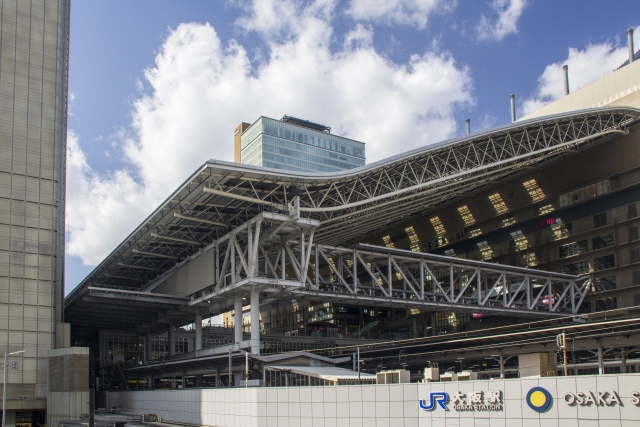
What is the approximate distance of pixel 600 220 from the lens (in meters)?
83.8

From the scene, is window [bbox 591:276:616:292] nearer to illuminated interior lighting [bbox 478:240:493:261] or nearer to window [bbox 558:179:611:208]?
window [bbox 558:179:611:208]

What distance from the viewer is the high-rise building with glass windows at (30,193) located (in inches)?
2205

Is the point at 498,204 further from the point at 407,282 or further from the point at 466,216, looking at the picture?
the point at 407,282

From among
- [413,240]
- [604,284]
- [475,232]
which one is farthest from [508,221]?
[413,240]

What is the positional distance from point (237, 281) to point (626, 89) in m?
59.2

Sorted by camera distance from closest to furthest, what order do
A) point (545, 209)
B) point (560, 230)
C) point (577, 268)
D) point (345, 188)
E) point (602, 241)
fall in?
1. point (345, 188)
2. point (602, 241)
3. point (577, 268)
4. point (560, 230)
5. point (545, 209)

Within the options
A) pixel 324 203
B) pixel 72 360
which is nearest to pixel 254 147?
pixel 324 203

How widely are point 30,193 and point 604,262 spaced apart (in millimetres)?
70077

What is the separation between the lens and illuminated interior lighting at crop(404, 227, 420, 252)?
108750 mm

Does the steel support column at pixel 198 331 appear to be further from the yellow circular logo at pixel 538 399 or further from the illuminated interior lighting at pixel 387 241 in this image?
the yellow circular logo at pixel 538 399

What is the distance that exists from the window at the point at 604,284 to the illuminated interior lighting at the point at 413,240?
30.7 meters

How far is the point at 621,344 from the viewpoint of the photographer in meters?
38.0

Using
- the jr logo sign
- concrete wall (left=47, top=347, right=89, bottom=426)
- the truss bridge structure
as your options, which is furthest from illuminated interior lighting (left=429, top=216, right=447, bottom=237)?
the jr logo sign

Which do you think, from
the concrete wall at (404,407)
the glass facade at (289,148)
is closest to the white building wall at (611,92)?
the concrete wall at (404,407)
